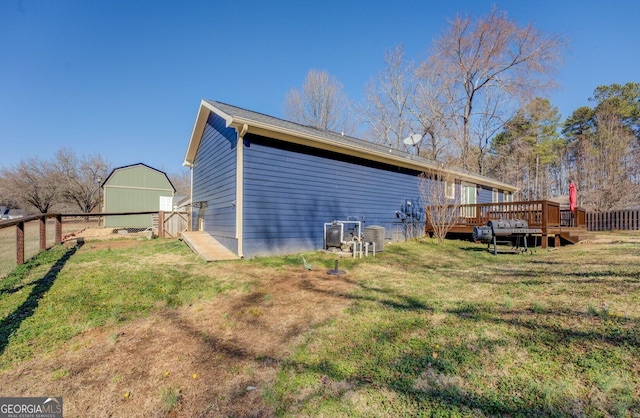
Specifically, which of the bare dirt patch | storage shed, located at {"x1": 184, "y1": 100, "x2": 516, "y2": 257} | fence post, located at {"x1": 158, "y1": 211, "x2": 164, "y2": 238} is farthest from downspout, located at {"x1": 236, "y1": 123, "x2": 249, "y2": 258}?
fence post, located at {"x1": 158, "y1": 211, "x2": 164, "y2": 238}

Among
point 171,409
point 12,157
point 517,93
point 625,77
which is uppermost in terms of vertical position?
point 625,77

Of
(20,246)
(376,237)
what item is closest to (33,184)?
(20,246)

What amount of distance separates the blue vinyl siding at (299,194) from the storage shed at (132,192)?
1529 centimetres

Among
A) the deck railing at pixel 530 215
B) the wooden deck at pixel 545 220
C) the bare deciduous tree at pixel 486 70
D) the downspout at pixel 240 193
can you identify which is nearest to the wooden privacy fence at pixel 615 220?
the deck railing at pixel 530 215

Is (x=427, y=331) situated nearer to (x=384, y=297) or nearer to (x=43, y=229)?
(x=384, y=297)

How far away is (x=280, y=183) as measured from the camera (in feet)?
24.3

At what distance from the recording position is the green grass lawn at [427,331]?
187cm

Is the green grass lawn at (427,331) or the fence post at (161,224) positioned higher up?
the fence post at (161,224)

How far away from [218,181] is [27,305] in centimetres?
528

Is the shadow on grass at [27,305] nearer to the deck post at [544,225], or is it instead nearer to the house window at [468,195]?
→ the deck post at [544,225]

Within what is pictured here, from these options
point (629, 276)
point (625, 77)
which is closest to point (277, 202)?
point (629, 276)

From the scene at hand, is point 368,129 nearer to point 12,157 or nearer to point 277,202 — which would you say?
point 277,202

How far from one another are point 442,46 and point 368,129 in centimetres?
763

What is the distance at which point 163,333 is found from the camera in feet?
9.82
